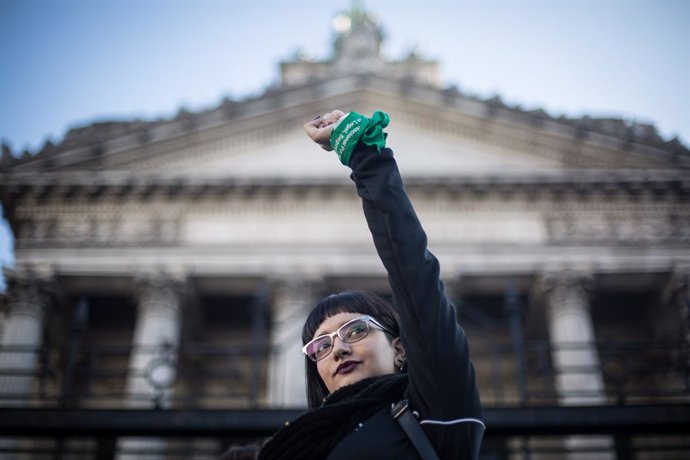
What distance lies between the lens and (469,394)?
7.44 feet

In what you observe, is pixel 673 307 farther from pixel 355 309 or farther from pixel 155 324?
pixel 355 309

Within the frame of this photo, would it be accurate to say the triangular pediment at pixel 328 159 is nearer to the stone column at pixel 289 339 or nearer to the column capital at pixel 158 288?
the column capital at pixel 158 288

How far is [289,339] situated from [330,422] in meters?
14.5

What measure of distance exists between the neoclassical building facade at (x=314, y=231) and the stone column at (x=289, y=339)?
0.08m

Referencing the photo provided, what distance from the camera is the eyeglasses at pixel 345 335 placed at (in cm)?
261

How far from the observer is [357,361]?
2568mm

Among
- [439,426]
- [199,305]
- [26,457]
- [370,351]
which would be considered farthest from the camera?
[199,305]

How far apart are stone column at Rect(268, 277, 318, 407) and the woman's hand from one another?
41.5ft

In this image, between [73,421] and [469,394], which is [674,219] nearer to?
[73,421]

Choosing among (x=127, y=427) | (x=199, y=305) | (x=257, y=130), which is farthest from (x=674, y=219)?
(x=127, y=427)

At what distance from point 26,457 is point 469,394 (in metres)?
17.4

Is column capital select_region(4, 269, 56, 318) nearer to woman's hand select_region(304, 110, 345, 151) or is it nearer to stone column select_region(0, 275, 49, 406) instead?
stone column select_region(0, 275, 49, 406)

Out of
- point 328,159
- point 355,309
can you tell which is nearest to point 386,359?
point 355,309

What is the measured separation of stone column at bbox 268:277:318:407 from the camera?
16294 mm
